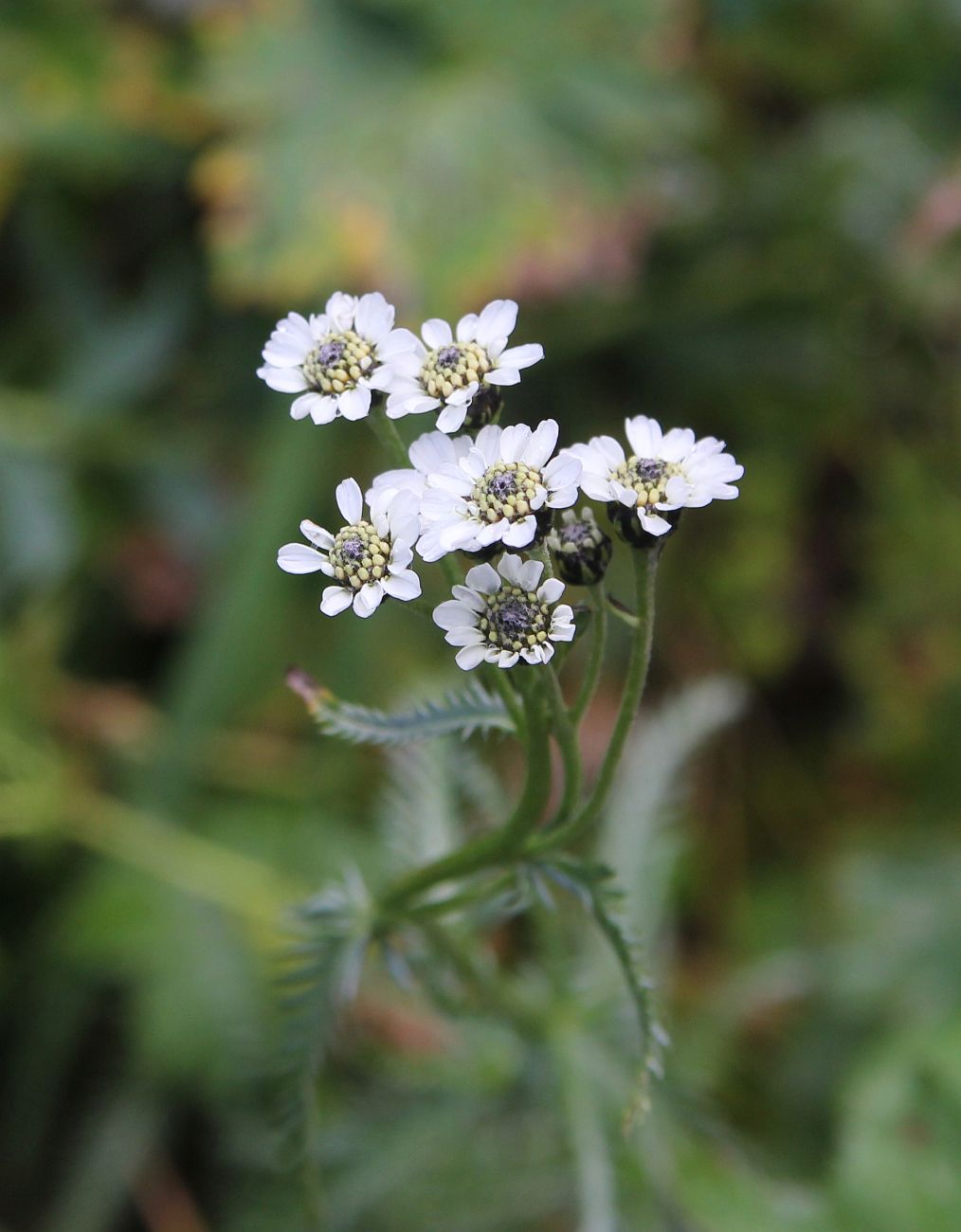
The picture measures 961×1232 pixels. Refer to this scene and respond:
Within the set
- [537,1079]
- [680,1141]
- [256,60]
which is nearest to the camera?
[537,1079]

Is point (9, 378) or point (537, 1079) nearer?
point (537, 1079)

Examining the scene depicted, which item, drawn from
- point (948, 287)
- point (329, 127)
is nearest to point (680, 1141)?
point (948, 287)


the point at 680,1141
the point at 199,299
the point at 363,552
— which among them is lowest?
the point at 680,1141

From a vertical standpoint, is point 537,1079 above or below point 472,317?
below

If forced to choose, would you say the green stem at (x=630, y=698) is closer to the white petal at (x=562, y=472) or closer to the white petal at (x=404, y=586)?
the white petal at (x=562, y=472)

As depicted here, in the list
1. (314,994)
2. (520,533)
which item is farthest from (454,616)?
(314,994)

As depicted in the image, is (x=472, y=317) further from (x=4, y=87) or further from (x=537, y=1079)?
(x=4, y=87)

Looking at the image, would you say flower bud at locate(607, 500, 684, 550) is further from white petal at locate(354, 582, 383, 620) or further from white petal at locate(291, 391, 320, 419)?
white petal at locate(291, 391, 320, 419)
